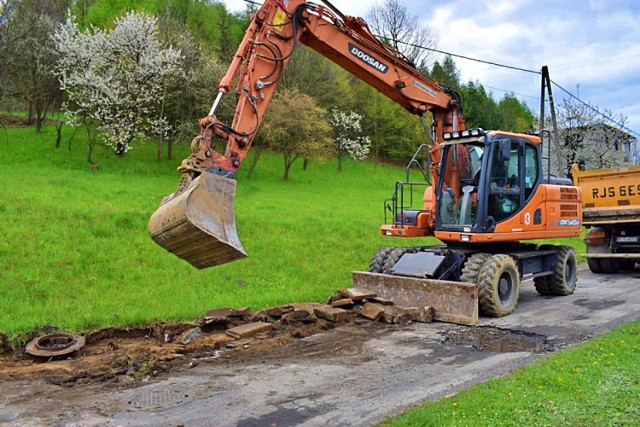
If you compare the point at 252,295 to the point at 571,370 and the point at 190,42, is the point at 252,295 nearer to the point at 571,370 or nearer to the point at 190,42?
the point at 571,370

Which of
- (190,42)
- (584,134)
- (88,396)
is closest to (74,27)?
(190,42)

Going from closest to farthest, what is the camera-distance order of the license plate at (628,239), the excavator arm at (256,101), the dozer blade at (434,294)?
1. the excavator arm at (256,101)
2. the dozer blade at (434,294)
3. the license plate at (628,239)

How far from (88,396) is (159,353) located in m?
1.39

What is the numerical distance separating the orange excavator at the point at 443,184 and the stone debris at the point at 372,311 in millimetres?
718

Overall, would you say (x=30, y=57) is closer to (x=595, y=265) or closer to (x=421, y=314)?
(x=421, y=314)

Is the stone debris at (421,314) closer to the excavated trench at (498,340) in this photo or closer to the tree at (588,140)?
the excavated trench at (498,340)

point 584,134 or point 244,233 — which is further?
point 584,134

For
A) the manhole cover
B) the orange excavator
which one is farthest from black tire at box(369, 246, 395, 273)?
the manhole cover

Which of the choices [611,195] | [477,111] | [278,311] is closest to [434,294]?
[278,311]

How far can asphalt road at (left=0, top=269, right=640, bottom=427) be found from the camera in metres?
4.81

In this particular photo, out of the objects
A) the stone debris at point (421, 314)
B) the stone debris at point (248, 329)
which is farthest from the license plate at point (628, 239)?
the stone debris at point (248, 329)

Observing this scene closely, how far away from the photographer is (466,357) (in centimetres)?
666

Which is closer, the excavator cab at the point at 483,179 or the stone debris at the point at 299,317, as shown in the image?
the stone debris at the point at 299,317

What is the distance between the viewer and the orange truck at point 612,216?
505 inches
